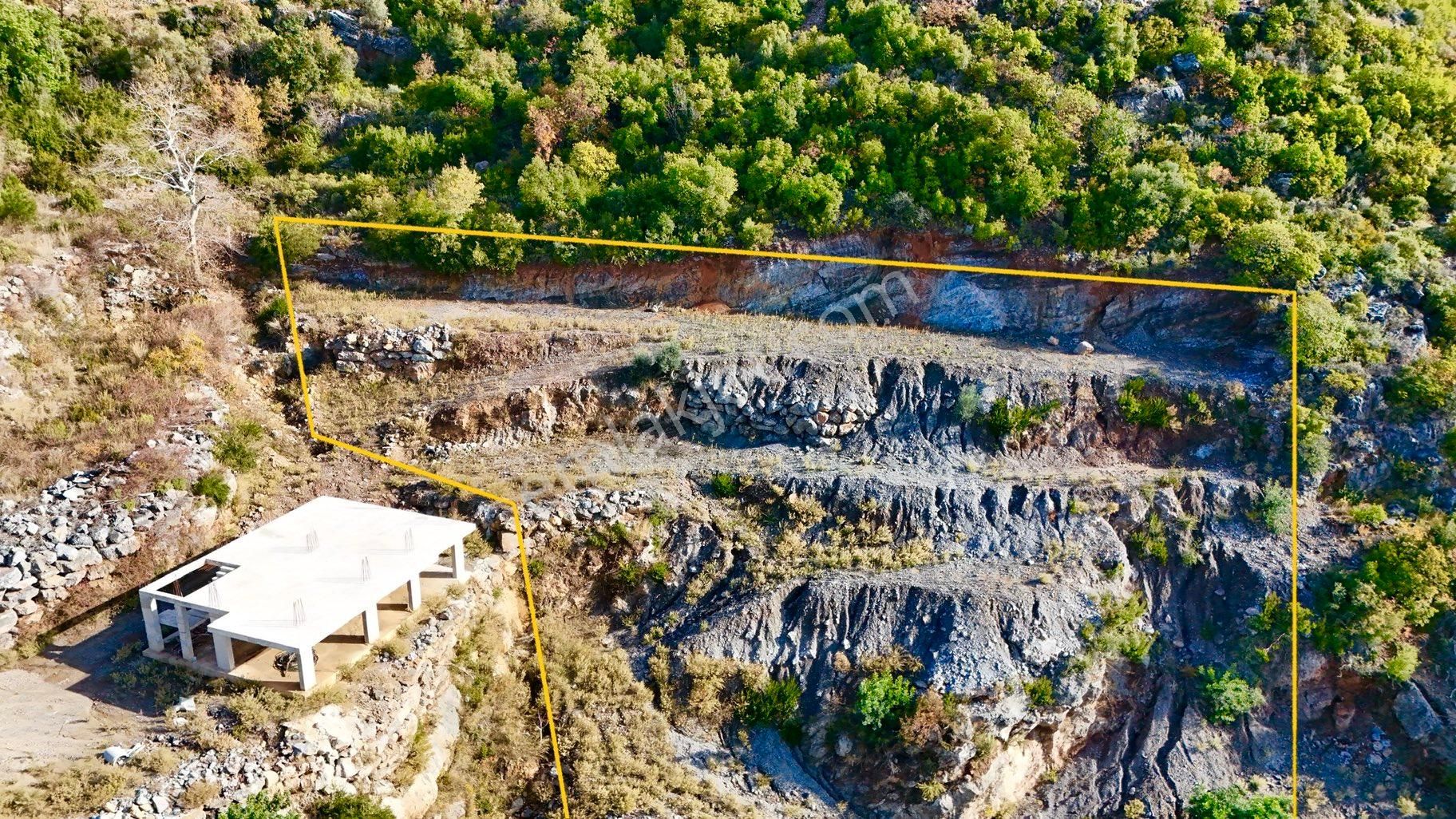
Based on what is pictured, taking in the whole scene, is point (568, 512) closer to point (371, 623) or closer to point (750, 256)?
point (371, 623)

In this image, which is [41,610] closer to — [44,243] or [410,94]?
[44,243]

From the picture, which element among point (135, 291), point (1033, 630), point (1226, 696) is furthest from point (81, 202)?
point (1226, 696)

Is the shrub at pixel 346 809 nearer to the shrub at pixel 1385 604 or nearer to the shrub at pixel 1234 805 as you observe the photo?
the shrub at pixel 1234 805

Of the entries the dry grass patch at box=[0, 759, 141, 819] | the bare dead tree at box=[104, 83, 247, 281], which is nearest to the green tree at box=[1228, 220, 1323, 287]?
the dry grass patch at box=[0, 759, 141, 819]

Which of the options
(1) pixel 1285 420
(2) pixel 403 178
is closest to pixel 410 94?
(2) pixel 403 178

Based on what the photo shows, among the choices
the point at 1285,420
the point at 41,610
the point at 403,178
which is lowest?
the point at 41,610

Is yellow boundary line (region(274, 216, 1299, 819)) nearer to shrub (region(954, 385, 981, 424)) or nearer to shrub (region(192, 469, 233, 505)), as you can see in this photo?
shrub (region(192, 469, 233, 505))
